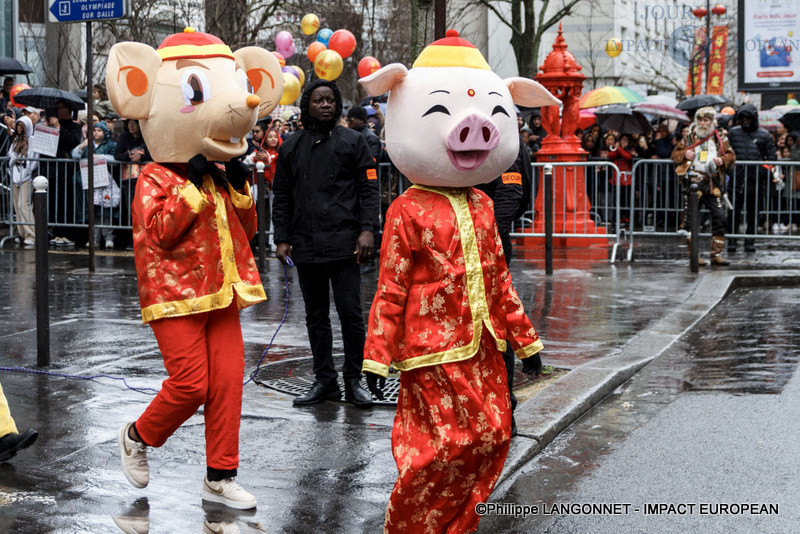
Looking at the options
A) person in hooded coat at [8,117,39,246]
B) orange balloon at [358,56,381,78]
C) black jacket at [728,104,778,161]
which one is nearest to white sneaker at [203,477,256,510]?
person in hooded coat at [8,117,39,246]

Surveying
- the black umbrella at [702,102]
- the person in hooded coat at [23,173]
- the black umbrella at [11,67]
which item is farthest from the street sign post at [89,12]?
the black umbrella at [702,102]

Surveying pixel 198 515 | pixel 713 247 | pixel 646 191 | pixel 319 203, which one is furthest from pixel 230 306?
pixel 646 191

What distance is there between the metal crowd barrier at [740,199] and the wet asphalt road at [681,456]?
734cm

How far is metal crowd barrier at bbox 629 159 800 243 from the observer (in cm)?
1552

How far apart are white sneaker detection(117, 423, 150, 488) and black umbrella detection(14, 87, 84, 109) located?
1132cm

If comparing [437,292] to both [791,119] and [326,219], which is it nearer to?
[326,219]

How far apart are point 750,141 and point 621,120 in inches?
192

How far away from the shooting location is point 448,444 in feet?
13.7

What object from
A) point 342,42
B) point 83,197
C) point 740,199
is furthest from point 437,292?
point 342,42

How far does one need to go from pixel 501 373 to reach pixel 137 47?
2.13 metres

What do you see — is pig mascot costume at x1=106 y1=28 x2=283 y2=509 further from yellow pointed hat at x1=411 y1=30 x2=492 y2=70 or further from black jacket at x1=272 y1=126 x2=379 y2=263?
black jacket at x1=272 y1=126 x2=379 y2=263

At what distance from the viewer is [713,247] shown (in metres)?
13.5

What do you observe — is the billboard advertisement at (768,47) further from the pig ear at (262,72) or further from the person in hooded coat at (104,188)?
the pig ear at (262,72)

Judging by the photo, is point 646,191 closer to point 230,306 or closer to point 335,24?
point 230,306
